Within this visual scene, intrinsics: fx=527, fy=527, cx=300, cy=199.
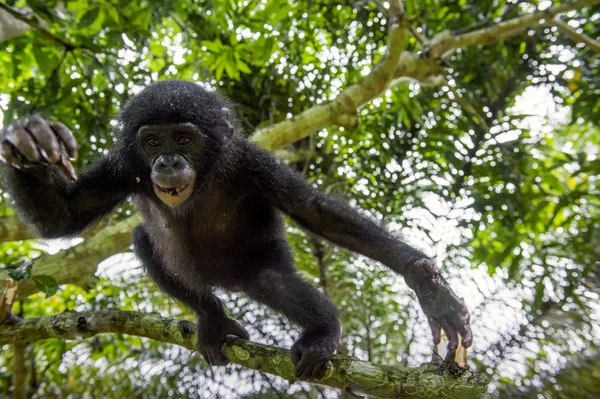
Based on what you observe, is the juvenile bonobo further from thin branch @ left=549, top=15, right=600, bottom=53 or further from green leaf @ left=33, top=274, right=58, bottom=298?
thin branch @ left=549, top=15, right=600, bottom=53

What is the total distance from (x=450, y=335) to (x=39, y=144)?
1.96 meters

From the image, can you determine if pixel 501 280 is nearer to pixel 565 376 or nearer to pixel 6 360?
pixel 565 376

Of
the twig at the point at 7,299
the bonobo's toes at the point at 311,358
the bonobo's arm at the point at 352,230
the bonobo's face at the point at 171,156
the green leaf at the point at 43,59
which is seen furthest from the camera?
the green leaf at the point at 43,59

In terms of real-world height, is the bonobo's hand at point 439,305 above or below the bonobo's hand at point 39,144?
below

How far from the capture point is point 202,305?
348 centimetres

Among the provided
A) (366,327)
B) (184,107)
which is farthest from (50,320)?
(366,327)

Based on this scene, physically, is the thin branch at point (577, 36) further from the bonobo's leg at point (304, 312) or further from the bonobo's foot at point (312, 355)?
the bonobo's foot at point (312, 355)

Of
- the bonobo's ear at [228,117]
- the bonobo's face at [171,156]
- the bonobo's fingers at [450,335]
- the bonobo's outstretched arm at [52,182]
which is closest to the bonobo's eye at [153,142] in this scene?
the bonobo's face at [171,156]

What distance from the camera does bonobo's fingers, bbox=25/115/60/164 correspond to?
2.09m

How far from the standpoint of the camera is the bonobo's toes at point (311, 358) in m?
2.61

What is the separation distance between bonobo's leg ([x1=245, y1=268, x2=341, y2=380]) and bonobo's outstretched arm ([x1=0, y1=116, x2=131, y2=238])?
108 centimetres

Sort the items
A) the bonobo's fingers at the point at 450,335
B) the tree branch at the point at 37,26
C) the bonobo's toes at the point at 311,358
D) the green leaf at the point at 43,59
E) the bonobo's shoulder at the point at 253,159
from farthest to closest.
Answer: the green leaf at the point at 43,59 < the tree branch at the point at 37,26 < the bonobo's shoulder at the point at 253,159 < the bonobo's toes at the point at 311,358 < the bonobo's fingers at the point at 450,335

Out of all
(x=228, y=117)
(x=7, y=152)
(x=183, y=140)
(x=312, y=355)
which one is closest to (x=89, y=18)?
(x=228, y=117)

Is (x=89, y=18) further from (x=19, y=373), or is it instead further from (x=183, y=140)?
(x=19, y=373)
